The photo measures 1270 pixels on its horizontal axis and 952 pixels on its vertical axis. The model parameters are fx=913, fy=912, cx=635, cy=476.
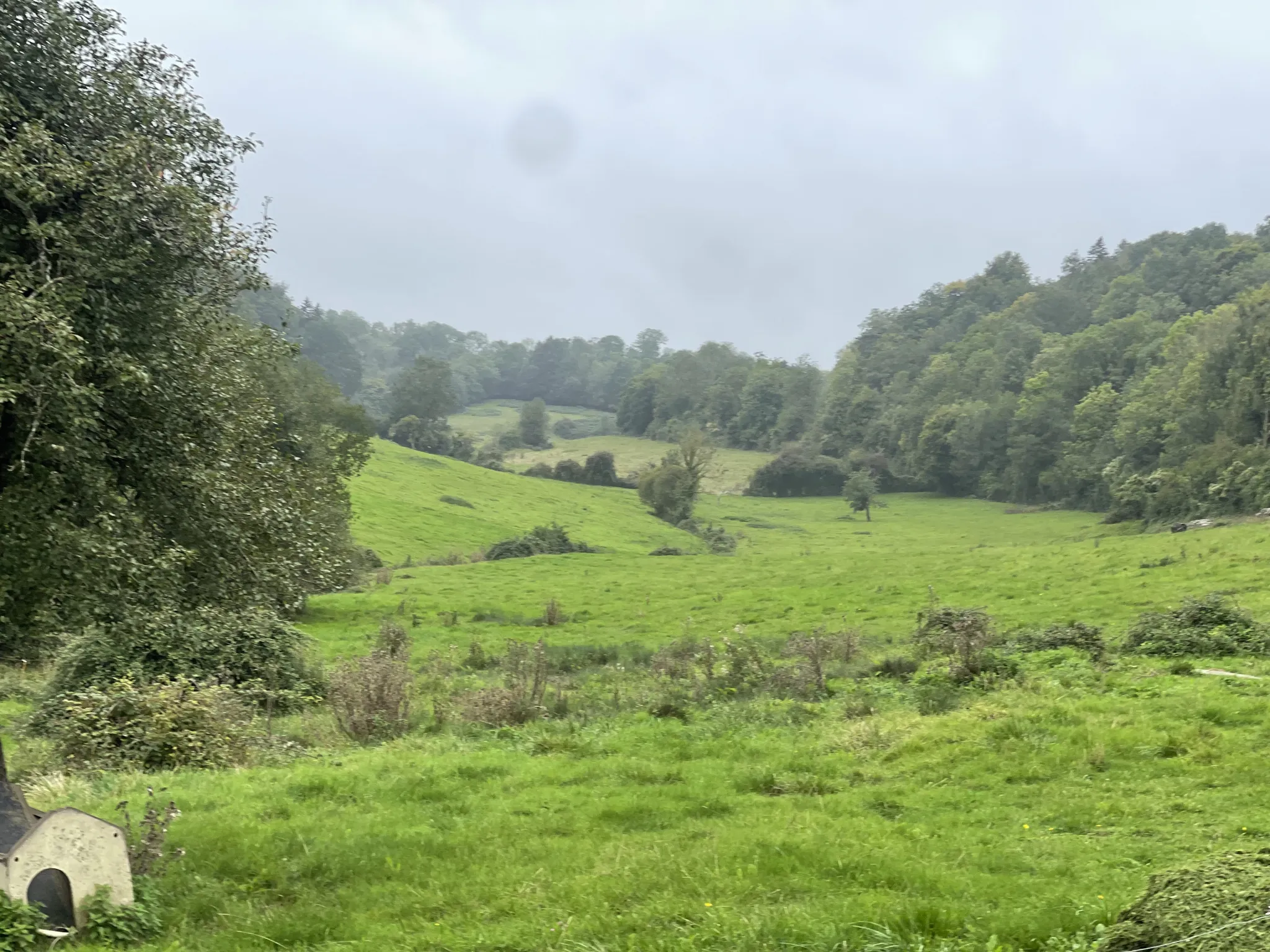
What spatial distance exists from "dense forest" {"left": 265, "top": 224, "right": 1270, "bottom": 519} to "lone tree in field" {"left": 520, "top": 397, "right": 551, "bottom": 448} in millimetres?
19734

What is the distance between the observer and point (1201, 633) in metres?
19.7

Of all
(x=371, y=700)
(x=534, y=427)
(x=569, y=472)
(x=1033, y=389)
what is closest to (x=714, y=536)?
(x=569, y=472)

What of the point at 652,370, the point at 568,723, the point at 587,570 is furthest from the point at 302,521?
the point at 652,370

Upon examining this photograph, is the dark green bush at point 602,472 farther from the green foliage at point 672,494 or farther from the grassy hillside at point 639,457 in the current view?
the green foliage at point 672,494

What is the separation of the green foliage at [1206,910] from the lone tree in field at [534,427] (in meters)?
133

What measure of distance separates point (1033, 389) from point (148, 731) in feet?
351

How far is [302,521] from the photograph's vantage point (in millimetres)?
12219

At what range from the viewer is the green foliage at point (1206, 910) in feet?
13.5

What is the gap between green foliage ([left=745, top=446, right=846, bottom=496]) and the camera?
360 feet

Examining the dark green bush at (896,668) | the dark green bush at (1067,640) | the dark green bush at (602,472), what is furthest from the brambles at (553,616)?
the dark green bush at (602,472)

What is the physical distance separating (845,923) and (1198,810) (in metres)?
5.00

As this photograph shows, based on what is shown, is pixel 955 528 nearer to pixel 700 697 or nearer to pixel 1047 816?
pixel 700 697

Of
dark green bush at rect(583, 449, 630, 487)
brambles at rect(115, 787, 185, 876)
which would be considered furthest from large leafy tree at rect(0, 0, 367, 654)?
dark green bush at rect(583, 449, 630, 487)

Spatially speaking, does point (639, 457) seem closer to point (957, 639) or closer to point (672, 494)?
point (672, 494)
